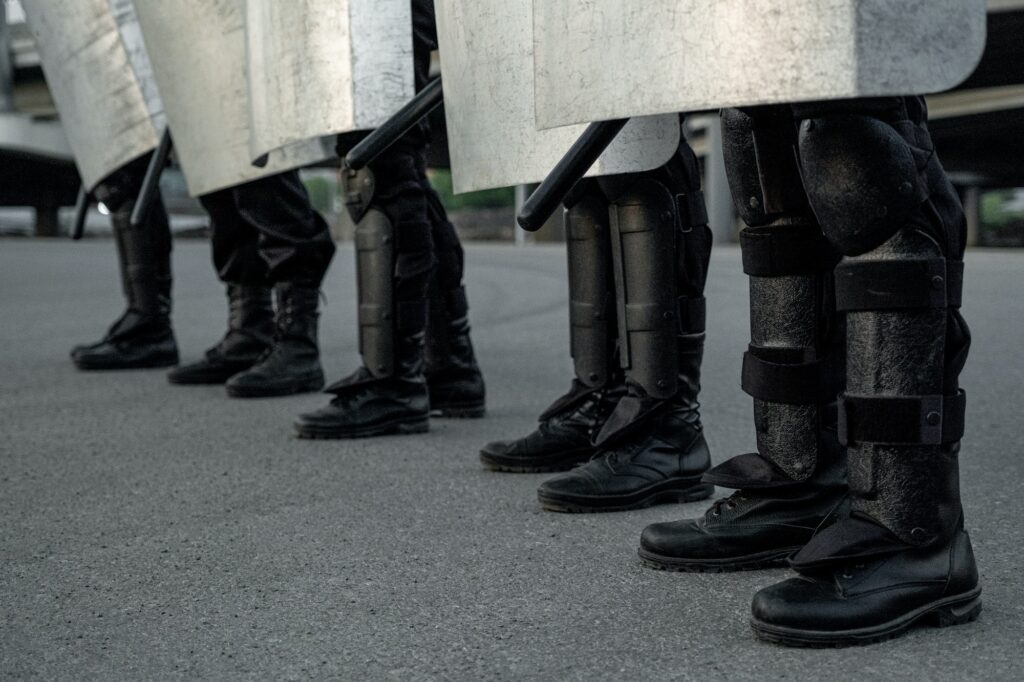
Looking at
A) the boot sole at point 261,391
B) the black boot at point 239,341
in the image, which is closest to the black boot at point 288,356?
the boot sole at point 261,391

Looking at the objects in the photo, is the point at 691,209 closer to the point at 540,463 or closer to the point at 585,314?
the point at 585,314

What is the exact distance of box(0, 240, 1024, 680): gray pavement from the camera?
4.70 ft

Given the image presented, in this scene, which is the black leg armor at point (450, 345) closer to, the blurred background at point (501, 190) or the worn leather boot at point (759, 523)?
the worn leather boot at point (759, 523)

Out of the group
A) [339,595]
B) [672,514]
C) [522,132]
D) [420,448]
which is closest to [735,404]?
[420,448]

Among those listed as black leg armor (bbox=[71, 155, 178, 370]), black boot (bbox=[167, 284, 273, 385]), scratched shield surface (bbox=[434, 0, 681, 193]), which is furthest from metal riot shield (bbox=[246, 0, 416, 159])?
black leg armor (bbox=[71, 155, 178, 370])

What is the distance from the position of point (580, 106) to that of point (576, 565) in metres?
0.70

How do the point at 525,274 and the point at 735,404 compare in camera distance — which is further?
the point at 525,274

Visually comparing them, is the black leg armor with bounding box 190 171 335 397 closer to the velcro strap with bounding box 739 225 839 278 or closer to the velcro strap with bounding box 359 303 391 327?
the velcro strap with bounding box 359 303 391 327

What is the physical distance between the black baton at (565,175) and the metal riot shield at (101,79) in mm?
3115

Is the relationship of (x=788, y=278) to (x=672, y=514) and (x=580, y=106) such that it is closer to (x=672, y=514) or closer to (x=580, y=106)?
(x=580, y=106)

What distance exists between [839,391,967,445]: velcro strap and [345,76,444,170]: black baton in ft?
3.66

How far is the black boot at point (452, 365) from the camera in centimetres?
338

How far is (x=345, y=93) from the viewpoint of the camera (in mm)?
2457

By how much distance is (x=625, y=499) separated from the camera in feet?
7.19
